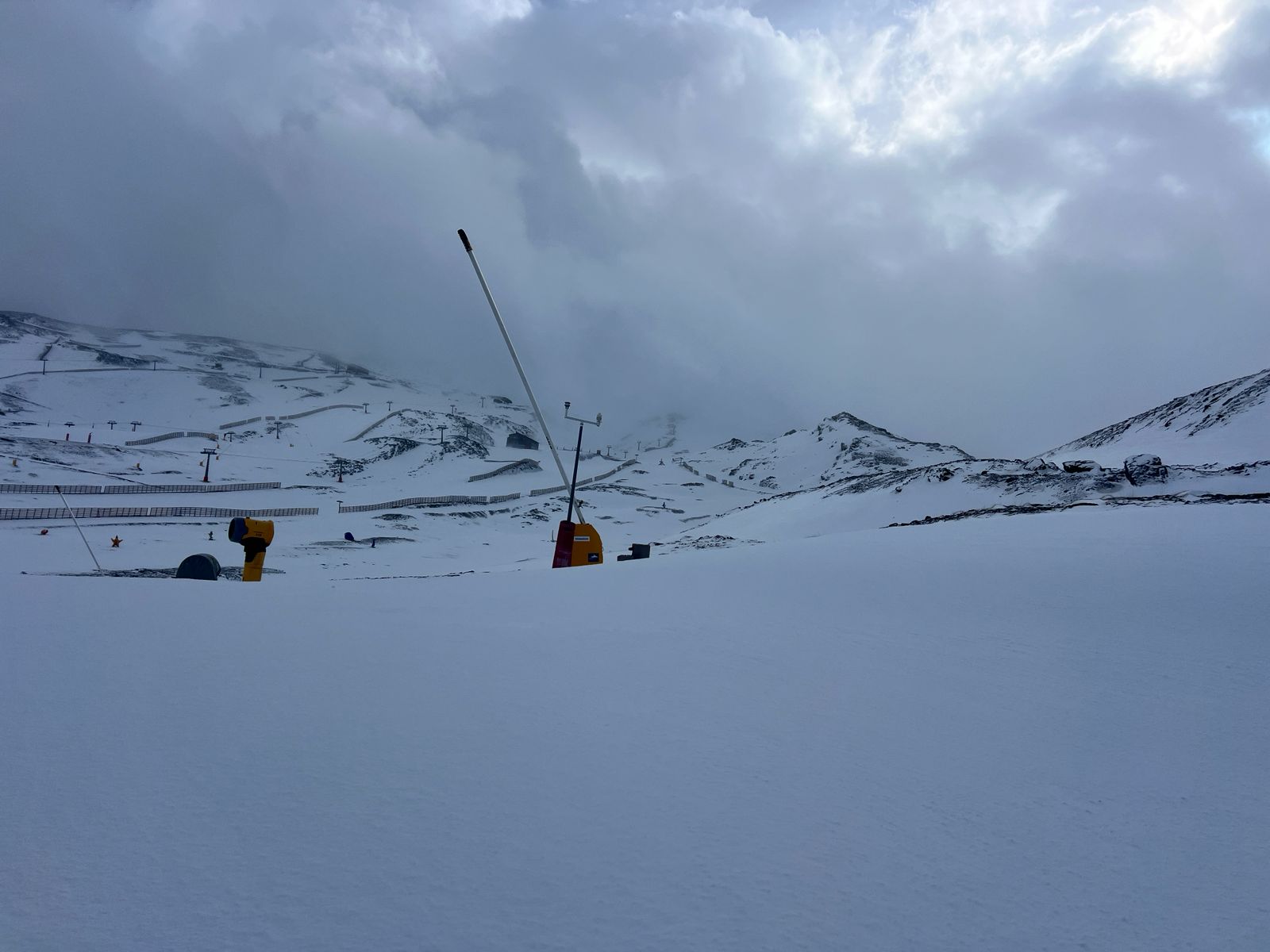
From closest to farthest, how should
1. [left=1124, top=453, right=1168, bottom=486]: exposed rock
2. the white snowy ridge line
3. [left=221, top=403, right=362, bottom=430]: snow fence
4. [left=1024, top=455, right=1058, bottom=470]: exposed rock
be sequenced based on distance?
[left=1124, top=453, right=1168, bottom=486]: exposed rock → [left=1024, top=455, right=1058, bottom=470]: exposed rock → the white snowy ridge line → [left=221, top=403, right=362, bottom=430]: snow fence

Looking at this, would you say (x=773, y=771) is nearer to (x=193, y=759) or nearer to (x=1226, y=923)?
(x=1226, y=923)

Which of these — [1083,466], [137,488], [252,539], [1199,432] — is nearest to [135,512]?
[137,488]

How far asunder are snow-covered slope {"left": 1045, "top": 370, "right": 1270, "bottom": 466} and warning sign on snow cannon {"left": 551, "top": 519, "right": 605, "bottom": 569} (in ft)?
53.0

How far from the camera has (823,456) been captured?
246ft

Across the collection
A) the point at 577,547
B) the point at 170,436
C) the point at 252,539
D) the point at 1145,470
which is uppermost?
the point at 170,436

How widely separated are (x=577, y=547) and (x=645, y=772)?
27.0ft

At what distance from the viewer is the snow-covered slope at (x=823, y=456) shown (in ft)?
216

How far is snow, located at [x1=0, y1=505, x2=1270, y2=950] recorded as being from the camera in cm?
188

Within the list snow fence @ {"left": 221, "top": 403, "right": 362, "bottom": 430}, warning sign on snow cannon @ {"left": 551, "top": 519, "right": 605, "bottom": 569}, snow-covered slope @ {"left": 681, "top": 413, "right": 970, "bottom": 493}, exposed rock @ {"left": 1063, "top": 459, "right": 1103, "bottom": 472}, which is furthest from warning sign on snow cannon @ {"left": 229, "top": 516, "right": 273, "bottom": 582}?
snow fence @ {"left": 221, "top": 403, "right": 362, "bottom": 430}

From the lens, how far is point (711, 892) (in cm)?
197

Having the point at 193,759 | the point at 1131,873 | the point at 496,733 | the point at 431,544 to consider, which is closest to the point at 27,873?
the point at 193,759

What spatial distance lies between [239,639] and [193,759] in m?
1.57

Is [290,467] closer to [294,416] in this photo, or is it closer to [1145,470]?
[294,416]

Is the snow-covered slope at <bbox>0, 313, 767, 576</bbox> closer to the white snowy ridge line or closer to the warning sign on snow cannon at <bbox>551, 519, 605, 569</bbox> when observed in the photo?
the white snowy ridge line
